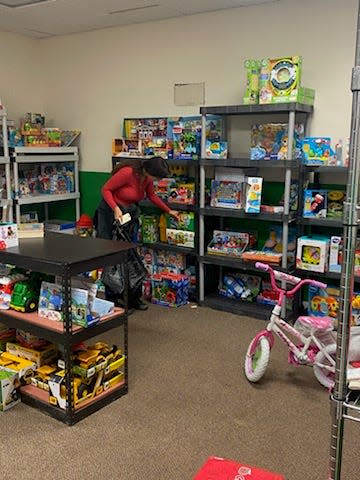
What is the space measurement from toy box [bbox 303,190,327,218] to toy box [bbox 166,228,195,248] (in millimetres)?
1140

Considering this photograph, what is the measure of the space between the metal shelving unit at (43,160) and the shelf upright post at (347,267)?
4.47 metres

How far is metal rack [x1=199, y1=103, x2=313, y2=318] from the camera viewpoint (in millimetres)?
4113

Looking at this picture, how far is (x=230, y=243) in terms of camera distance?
477 centimetres

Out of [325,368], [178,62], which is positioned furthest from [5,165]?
[325,368]

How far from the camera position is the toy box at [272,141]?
424 cm

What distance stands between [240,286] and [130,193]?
4.71ft

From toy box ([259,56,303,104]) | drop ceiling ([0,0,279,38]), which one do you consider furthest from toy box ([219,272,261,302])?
drop ceiling ([0,0,279,38])

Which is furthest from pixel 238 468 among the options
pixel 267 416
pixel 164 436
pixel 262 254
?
pixel 262 254

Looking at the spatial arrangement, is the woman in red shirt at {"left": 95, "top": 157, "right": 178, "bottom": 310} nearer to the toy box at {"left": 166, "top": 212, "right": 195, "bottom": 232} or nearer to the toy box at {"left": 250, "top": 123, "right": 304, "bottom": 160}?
the toy box at {"left": 166, "top": 212, "right": 195, "bottom": 232}

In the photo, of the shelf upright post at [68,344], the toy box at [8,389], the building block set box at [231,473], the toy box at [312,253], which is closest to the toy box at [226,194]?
the toy box at [312,253]

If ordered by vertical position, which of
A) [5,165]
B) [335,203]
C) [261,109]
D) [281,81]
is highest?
[281,81]

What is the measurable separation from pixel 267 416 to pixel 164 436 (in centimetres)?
64

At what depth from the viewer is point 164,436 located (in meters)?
2.74

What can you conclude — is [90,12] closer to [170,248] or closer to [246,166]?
[246,166]
